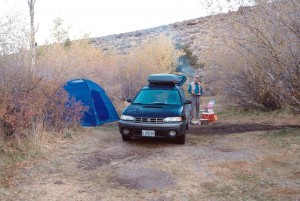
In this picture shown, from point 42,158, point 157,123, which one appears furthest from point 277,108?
point 42,158

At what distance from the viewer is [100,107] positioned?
1299cm

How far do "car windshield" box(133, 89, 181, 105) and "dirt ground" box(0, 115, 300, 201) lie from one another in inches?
45.4

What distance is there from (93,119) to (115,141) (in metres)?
2.80

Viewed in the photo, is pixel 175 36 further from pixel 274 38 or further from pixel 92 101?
pixel 274 38

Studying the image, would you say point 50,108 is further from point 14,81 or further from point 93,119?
point 93,119

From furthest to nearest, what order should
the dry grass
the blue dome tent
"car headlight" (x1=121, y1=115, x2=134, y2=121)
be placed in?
the blue dome tent → "car headlight" (x1=121, y1=115, x2=134, y2=121) → the dry grass

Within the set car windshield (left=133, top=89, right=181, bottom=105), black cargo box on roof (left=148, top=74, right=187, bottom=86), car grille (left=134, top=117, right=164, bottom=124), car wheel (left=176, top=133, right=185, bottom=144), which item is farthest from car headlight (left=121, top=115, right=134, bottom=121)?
black cargo box on roof (left=148, top=74, right=187, bottom=86)

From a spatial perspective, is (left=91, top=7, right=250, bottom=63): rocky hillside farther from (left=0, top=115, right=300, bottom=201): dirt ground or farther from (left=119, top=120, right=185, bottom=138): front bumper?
(left=119, top=120, right=185, bottom=138): front bumper

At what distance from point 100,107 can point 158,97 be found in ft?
12.5

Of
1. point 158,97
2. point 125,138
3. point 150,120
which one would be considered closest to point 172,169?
point 150,120

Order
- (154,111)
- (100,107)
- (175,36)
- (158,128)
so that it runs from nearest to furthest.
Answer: (158,128) → (154,111) → (100,107) → (175,36)

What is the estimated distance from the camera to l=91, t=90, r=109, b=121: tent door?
1267 centimetres

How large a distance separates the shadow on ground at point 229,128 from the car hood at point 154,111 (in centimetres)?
209

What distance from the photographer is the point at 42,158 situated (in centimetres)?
756
